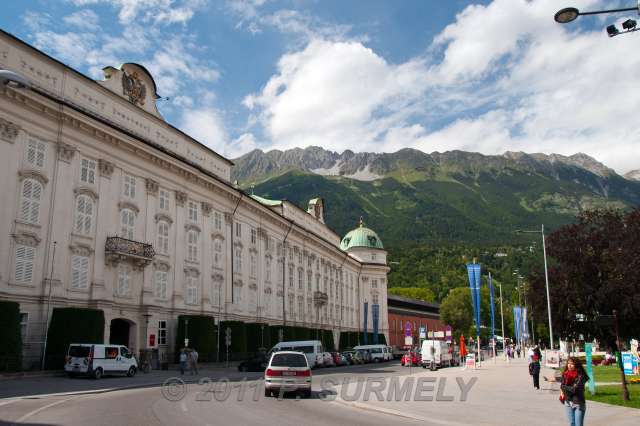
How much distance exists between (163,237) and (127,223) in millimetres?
4039

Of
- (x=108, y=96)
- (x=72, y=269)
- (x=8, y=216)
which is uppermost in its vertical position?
(x=108, y=96)

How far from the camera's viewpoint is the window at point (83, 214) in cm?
3588

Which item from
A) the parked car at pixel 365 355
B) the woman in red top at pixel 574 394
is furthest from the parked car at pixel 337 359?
the woman in red top at pixel 574 394

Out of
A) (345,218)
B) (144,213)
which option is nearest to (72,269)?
(144,213)

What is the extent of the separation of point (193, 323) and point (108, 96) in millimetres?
17008

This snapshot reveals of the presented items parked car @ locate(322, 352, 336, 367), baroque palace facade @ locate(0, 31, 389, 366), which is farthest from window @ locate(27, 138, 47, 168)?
parked car @ locate(322, 352, 336, 367)

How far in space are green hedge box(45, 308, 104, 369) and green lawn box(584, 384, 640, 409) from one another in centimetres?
2506

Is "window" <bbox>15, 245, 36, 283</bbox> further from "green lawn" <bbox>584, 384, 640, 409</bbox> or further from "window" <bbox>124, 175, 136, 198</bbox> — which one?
"green lawn" <bbox>584, 384, 640, 409</bbox>

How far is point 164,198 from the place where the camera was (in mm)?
44500

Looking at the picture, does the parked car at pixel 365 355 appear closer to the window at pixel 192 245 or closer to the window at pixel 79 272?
the window at pixel 192 245

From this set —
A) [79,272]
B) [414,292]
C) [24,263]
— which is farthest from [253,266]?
[414,292]

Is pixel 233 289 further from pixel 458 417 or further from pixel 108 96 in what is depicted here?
pixel 458 417

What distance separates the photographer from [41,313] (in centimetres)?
3247

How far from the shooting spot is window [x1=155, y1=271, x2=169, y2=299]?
4244cm
